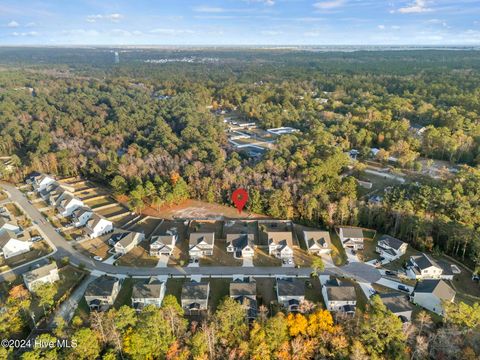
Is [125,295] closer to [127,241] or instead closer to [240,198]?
[127,241]

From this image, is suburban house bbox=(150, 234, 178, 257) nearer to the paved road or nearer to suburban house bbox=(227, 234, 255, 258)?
the paved road

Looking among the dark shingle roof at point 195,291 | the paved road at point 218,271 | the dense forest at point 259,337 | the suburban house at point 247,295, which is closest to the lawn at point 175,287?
the paved road at point 218,271

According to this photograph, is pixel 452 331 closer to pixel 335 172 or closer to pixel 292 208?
pixel 292 208

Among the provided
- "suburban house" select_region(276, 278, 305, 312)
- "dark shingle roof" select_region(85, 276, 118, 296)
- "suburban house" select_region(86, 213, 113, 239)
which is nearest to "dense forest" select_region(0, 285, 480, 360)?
"suburban house" select_region(276, 278, 305, 312)

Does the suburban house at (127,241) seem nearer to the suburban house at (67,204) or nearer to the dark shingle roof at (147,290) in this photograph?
the dark shingle roof at (147,290)

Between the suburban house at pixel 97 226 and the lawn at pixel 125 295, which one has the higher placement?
the suburban house at pixel 97 226

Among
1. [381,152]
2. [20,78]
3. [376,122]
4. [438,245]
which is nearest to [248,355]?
[438,245]

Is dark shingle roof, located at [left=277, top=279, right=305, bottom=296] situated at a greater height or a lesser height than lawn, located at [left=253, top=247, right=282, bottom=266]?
greater
